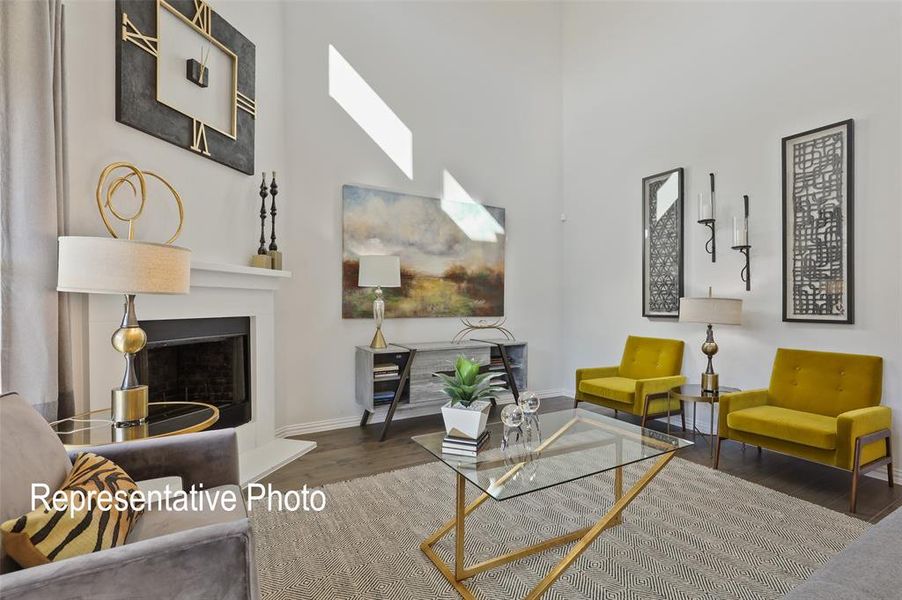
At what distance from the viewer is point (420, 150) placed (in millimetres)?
4688

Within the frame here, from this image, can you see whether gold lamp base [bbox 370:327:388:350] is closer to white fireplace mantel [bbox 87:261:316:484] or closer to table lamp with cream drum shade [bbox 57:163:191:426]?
white fireplace mantel [bbox 87:261:316:484]

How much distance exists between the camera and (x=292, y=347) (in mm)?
3949

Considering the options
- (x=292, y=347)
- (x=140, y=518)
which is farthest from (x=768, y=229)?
(x=140, y=518)

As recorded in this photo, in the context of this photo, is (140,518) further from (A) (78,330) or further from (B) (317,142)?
(B) (317,142)

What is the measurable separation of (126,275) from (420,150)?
3336 millimetres

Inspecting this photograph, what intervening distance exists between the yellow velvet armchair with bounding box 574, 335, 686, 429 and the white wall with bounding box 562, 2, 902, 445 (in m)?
0.18

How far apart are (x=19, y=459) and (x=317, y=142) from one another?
3.37m

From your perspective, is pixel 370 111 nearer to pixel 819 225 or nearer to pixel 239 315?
pixel 239 315

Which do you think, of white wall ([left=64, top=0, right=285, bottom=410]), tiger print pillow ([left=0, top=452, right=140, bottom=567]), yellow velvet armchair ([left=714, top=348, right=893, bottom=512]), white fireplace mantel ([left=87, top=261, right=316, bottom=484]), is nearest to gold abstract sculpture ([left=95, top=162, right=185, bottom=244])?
white wall ([left=64, top=0, right=285, bottom=410])

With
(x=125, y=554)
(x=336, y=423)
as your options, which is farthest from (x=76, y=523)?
(x=336, y=423)

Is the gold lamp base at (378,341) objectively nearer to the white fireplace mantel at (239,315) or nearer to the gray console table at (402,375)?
the gray console table at (402,375)

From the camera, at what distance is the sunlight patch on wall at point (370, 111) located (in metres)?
4.18

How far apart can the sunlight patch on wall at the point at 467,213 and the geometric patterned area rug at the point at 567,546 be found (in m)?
2.82

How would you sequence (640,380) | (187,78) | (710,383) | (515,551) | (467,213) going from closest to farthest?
(515,551) → (187,78) → (710,383) → (640,380) → (467,213)
